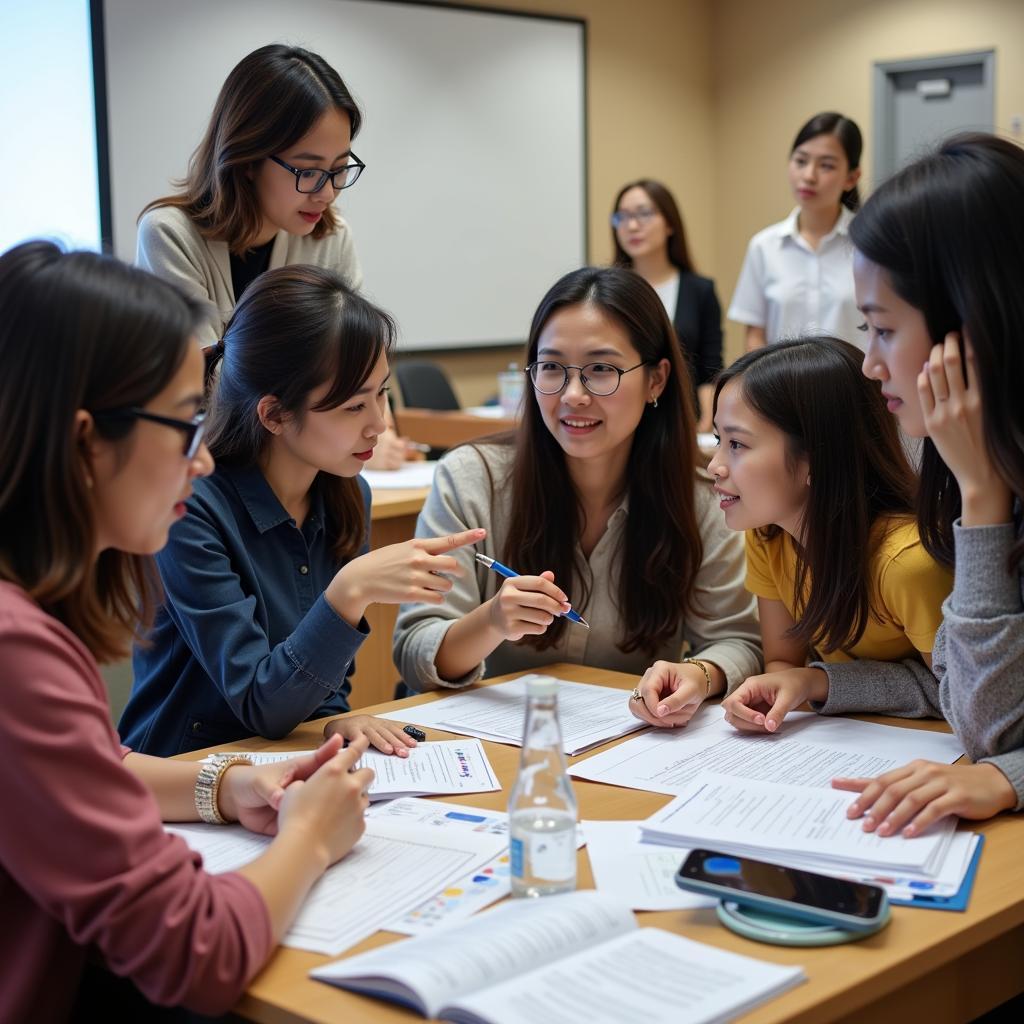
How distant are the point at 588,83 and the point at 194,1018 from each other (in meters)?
6.40

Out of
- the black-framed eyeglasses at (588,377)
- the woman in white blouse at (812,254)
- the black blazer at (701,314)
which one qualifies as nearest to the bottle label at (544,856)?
the black-framed eyeglasses at (588,377)

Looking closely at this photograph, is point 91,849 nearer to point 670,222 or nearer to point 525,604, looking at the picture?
point 525,604

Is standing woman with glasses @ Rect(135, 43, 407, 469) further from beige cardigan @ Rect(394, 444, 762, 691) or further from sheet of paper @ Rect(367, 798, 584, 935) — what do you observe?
sheet of paper @ Rect(367, 798, 584, 935)

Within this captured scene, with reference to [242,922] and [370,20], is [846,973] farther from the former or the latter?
[370,20]

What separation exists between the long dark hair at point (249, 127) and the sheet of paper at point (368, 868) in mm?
1439

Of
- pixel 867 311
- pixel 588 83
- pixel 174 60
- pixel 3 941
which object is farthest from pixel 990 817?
pixel 588 83

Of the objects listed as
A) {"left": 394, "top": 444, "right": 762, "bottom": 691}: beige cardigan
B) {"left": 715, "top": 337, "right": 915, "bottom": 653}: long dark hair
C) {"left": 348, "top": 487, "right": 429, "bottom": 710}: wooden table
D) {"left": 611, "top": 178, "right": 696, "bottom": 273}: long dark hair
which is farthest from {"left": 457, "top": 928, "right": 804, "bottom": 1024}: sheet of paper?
{"left": 611, "top": 178, "right": 696, "bottom": 273}: long dark hair

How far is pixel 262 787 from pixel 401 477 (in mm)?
2161

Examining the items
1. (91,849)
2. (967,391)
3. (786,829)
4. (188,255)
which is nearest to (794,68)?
(188,255)

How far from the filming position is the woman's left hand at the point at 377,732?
61.8 inches

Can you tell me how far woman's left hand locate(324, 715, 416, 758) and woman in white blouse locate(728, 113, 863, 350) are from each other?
324 cm

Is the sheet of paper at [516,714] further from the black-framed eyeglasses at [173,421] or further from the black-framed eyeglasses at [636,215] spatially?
the black-framed eyeglasses at [636,215]

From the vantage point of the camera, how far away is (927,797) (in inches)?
50.6

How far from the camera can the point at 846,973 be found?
1003 millimetres
